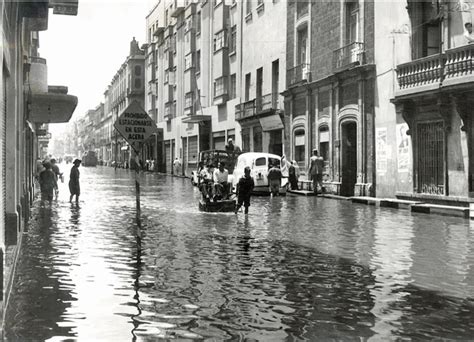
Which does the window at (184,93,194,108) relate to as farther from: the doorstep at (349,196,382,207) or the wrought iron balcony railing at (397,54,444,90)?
the wrought iron balcony railing at (397,54,444,90)

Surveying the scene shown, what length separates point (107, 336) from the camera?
5449 mm

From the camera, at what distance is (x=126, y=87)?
91312 mm

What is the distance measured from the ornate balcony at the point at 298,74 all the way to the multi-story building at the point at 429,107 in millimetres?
6936

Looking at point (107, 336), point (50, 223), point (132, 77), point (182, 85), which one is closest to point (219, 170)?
point (50, 223)

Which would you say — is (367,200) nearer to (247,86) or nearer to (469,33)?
(469,33)

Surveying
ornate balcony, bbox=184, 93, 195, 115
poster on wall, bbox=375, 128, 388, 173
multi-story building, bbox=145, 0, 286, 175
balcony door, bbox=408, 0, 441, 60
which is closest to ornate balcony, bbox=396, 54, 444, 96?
balcony door, bbox=408, 0, 441, 60

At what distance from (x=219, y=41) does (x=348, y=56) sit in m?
18.6

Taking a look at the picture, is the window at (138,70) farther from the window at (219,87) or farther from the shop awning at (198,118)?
the window at (219,87)

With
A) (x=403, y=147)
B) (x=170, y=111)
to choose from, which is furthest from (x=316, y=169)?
(x=170, y=111)

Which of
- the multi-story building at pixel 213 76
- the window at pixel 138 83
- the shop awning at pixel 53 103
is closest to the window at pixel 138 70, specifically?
the window at pixel 138 83

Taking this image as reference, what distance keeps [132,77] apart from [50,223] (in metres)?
72.8

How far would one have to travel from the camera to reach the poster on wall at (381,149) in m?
24.5

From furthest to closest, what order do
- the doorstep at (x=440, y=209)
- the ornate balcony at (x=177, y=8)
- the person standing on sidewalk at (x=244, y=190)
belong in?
the ornate balcony at (x=177, y=8) → the doorstep at (x=440, y=209) → the person standing on sidewalk at (x=244, y=190)

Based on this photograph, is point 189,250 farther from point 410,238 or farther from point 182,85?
point 182,85
